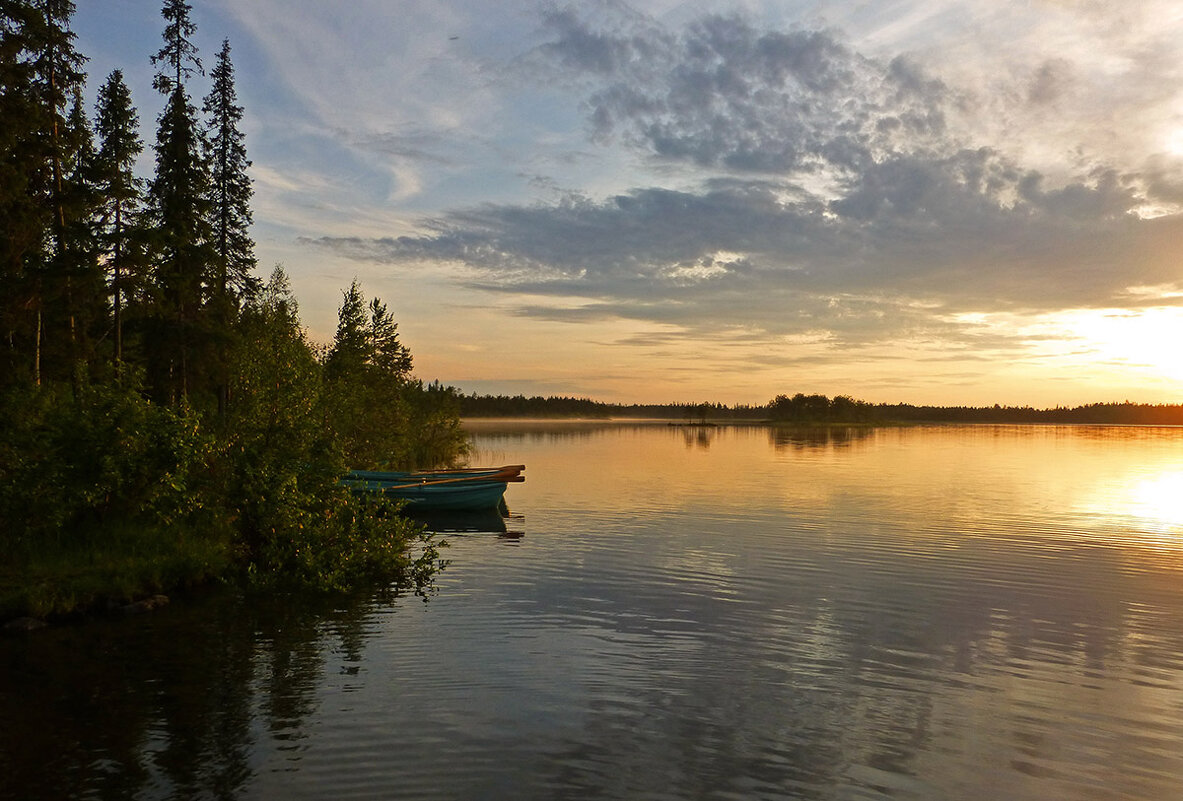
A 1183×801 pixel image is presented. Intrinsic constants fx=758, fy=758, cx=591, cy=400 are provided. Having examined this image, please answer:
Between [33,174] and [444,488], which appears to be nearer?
[33,174]

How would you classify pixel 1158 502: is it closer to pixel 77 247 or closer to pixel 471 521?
pixel 471 521

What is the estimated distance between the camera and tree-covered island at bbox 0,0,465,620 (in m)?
20.9

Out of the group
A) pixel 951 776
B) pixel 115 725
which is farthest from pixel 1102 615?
pixel 115 725

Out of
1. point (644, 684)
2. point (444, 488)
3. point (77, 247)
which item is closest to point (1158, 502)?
point (444, 488)

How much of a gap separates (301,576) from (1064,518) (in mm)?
36715

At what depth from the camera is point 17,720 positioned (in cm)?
1269

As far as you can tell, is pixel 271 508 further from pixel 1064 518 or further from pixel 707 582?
pixel 1064 518

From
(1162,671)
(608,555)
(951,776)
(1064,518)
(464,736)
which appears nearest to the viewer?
(951,776)

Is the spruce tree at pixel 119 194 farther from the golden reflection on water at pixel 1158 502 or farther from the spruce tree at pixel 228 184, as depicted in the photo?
the golden reflection on water at pixel 1158 502

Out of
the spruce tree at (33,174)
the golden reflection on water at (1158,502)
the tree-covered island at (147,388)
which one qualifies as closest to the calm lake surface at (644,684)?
the tree-covered island at (147,388)

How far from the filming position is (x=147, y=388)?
3356 centimetres

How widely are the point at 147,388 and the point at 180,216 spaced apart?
1398 centimetres

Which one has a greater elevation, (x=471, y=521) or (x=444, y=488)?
(x=444, y=488)

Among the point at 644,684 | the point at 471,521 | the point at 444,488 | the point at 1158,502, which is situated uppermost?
Answer: the point at 444,488
